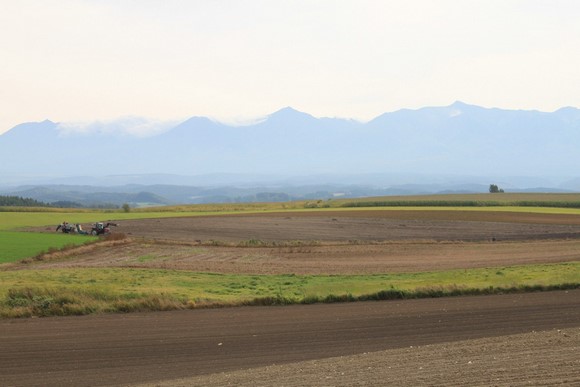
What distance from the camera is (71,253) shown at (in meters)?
42.8

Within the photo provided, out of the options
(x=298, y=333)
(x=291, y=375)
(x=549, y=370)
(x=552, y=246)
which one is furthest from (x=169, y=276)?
(x=552, y=246)

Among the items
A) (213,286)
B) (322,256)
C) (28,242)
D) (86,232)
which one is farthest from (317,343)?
(86,232)

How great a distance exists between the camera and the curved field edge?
23.0 m

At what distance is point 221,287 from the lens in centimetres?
2886

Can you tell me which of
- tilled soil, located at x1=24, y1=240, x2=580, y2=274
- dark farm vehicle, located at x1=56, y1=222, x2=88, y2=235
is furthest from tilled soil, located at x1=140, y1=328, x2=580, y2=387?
dark farm vehicle, located at x1=56, y1=222, x2=88, y2=235

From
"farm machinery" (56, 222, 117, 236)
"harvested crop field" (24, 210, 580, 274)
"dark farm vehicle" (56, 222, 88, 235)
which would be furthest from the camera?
"dark farm vehicle" (56, 222, 88, 235)

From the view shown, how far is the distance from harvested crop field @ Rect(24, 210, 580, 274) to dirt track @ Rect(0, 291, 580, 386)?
13.0 meters

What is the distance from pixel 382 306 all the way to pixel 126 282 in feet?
38.4

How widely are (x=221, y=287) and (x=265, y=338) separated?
424 inches

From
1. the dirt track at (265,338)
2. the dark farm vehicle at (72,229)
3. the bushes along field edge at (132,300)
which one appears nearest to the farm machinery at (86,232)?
the dark farm vehicle at (72,229)

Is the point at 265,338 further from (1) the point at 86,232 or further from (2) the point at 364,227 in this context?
(2) the point at 364,227

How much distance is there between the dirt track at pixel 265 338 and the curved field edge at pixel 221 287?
109 cm

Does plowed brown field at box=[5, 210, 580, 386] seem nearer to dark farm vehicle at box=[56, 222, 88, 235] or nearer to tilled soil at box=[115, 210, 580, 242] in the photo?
tilled soil at box=[115, 210, 580, 242]

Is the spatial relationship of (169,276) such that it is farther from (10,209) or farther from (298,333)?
(10,209)
